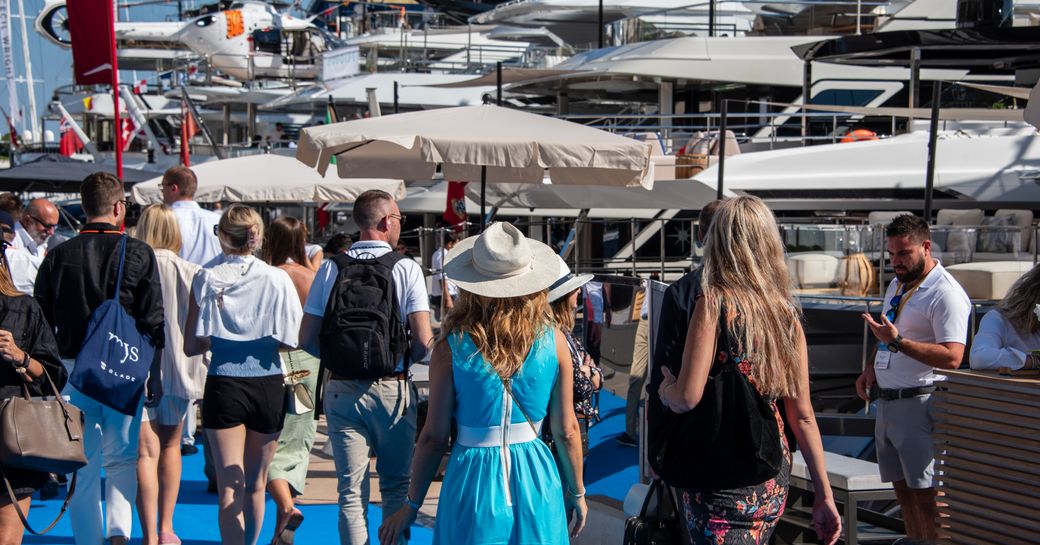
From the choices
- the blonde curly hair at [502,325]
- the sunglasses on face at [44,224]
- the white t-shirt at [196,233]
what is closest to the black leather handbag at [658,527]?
the blonde curly hair at [502,325]

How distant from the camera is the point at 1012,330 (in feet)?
15.8

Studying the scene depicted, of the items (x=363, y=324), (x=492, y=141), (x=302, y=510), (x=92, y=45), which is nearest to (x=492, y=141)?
(x=492, y=141)

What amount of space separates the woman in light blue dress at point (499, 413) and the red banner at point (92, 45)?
6.93 meters

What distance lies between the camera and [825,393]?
983 centimetres

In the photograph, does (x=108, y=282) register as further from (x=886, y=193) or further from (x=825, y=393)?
(x=886, y=193)

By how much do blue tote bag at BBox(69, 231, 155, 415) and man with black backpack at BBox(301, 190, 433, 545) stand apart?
0.87m

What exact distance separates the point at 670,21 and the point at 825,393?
20.9 meters

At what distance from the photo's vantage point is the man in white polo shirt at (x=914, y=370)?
16.9 feet

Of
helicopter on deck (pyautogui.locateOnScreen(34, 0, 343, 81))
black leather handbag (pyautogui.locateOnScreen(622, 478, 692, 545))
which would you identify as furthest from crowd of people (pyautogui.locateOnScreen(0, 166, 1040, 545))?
helicopter on deck (pyautogui.locateOnScreen(34, 0, 343, 81))

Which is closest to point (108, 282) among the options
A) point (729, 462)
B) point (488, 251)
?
point (488, 251)

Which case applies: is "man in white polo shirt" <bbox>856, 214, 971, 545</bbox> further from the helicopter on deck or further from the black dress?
the helicopter on deck

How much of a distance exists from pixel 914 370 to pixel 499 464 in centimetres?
249

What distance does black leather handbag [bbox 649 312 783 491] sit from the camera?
3.55 metres

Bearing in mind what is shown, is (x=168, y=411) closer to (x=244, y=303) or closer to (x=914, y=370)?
(x=244, y=303)
